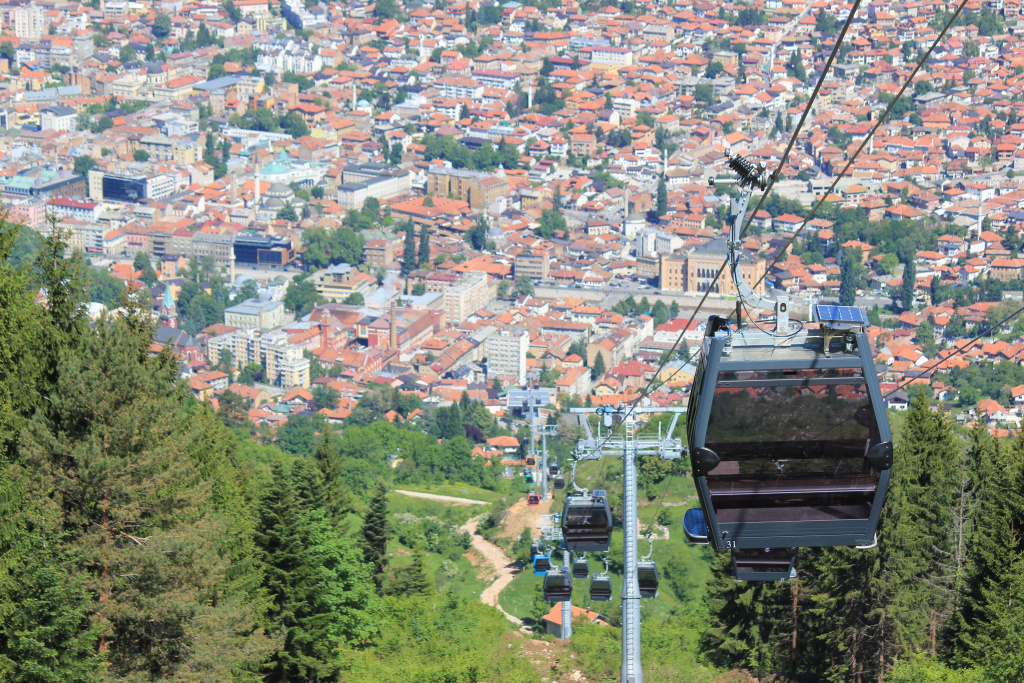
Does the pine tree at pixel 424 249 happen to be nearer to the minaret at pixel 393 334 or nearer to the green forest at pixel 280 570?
the minaret at pixel 393 334

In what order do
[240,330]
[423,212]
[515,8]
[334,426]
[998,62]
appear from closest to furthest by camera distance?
[334,426] < [240,330] < [423,212] < [998,62] < [515,8]

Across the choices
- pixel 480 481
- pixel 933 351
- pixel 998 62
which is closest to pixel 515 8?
pixel 998 62

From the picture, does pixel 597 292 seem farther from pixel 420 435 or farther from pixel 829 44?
pixel 829 44

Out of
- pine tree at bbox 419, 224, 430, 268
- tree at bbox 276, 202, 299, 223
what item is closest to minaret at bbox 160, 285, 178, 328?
tree at bbox 276, 202, 299, 223

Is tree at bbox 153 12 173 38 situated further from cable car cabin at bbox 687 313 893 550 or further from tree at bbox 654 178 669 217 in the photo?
cable car cabin at bbox 687 313 893 550

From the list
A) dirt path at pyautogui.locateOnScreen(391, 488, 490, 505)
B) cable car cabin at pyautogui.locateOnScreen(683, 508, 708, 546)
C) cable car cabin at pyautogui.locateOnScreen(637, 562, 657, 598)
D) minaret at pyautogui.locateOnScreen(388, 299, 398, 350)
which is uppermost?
cable car cabin at pyautogui.locateOnScreen(683, 508, 708, 546)

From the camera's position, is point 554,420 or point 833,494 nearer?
point 833,494
